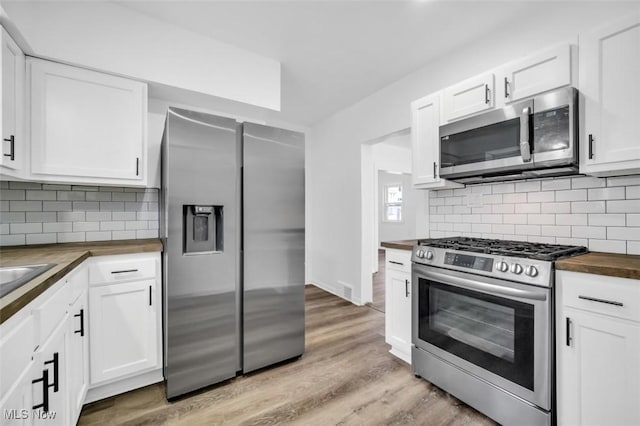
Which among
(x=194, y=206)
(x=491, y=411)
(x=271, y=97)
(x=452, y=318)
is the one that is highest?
(x=271, y=97)

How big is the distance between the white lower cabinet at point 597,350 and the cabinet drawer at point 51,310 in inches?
90.7

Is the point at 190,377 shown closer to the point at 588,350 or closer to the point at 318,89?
the point at 588,350

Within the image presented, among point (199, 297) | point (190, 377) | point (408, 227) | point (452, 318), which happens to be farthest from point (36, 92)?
point (408, 227)

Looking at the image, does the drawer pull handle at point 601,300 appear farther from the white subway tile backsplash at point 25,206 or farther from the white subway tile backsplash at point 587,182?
the white subway tile backsplash at point 25,206

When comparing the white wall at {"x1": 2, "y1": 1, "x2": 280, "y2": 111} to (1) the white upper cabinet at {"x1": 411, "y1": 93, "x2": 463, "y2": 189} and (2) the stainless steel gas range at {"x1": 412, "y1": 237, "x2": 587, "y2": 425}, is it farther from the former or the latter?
(2) the stainless steel gas range at {"x1": 412, "y1": 237, "x2": 587, "y2": 425}

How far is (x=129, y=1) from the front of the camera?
198 centimetres

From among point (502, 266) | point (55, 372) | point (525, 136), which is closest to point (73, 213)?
point (55, 372)

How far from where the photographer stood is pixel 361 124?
3.72 meters

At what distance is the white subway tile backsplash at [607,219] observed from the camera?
167cm

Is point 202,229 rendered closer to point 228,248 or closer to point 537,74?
point 228,248

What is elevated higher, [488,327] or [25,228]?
[25,228]

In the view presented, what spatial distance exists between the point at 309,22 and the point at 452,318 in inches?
96.6

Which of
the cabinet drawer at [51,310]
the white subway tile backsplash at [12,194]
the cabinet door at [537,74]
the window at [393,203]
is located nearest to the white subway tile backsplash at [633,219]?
the cabinet door at [537,74]

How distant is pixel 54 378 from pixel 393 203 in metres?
7.86
